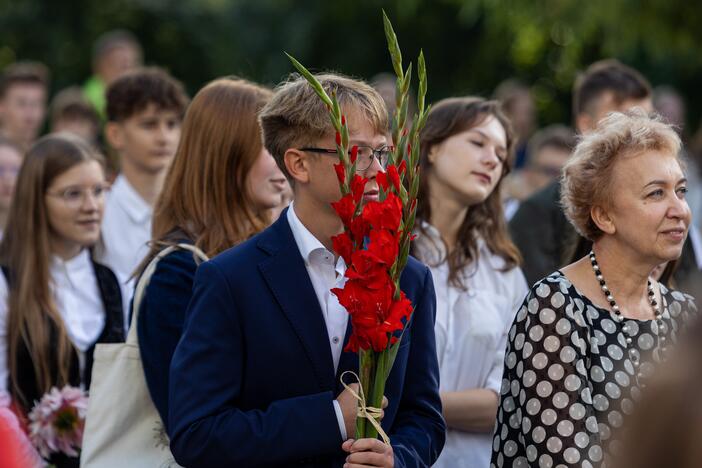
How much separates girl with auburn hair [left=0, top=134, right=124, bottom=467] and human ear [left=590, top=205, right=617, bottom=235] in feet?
8.05

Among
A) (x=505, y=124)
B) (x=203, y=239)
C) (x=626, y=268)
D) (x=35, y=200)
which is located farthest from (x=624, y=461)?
(x=35, y=200)

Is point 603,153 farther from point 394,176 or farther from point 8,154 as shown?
point 8,154

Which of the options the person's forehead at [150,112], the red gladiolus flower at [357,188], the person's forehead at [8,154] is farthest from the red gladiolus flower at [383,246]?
the person's forehead at [8,154]

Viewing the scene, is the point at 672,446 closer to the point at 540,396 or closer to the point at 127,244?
the point at 540,396

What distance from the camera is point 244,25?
57.5ft

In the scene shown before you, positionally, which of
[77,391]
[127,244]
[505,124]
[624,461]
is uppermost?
[505,124]

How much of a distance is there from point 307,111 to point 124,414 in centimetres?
128

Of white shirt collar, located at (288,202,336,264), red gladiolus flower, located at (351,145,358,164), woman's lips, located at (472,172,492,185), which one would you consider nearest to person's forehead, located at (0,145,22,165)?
woman's lips, located at (472,172,492,185)

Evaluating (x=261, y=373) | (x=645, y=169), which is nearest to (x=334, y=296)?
(x=261, y=373)

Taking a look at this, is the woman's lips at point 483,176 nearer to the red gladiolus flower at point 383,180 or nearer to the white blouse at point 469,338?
the white blouse at point 469,338

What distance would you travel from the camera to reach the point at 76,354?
539 centimetres

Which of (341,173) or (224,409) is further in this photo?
(224,409)

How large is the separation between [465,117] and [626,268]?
5.33ft

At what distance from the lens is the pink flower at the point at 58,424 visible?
5020 millimetres
